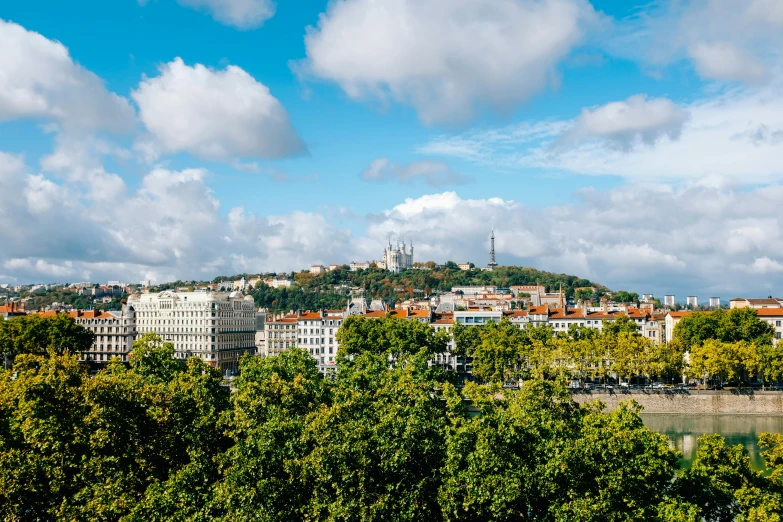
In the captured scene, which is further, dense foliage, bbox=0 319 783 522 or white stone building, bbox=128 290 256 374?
white stone building, bbox=128 290 256 374

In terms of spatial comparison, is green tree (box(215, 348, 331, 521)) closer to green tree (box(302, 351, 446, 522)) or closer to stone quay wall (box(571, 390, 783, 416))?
green tree (box(302, 351, 446, 522))

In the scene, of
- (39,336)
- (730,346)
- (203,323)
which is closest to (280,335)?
(203,323)

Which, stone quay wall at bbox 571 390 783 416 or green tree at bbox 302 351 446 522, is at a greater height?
green tree at bbox 302 351 446 522

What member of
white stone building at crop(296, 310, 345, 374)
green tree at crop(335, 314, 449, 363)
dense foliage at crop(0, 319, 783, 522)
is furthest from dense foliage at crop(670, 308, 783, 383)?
dense foliage at crop(0, 319, 783, 522)

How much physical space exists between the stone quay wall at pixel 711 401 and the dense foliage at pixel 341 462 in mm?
41795

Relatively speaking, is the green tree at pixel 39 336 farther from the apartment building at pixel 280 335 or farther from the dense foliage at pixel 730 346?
the dense foliage at pixel 730 346

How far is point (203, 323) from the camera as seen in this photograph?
105812 millimetres

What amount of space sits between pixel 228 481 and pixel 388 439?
5601 millimetres

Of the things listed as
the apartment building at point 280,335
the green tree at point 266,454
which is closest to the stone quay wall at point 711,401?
the green tree at point 266,454

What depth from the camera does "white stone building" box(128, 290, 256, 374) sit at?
105 meters

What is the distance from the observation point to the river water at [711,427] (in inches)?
2094

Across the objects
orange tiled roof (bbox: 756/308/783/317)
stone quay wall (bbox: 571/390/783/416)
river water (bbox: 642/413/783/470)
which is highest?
orange tiled roof (bbox: 756/308/783/317)

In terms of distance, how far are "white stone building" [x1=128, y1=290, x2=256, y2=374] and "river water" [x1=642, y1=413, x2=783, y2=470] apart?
62.4 m

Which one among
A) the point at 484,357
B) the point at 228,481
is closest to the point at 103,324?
the point at 484,357
